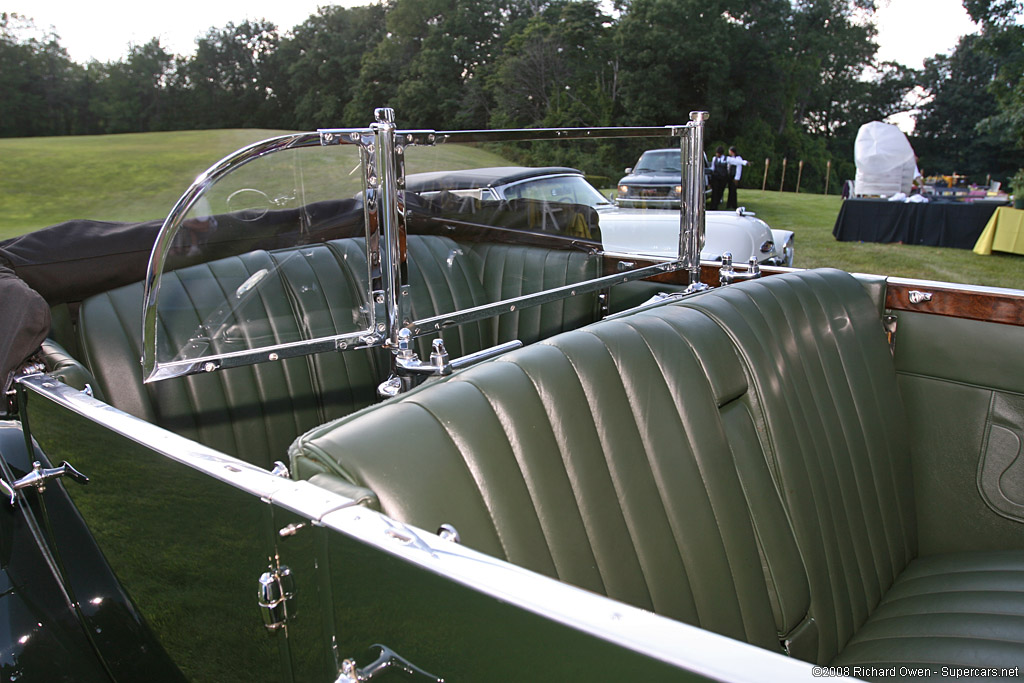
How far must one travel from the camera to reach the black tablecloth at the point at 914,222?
402 inches

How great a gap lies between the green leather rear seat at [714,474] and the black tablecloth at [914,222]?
10038mm

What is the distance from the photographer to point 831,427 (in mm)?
1712

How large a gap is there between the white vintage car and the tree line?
904 inches

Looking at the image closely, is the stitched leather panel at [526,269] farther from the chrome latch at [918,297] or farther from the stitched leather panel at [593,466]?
the chrome latch at [918,297]

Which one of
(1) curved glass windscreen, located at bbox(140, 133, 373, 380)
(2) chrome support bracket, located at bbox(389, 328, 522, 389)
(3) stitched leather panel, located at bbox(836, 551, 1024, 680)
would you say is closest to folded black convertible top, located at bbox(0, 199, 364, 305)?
(1) curved glass windscreen, located at bbox(140, 133, 373, 380)

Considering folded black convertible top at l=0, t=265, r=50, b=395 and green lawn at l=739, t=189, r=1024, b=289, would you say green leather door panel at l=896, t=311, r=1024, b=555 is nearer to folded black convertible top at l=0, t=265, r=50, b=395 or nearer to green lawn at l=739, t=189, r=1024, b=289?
folded black convertible top at l=0, t=265, r=50, b=395

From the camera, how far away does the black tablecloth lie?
10219 millimetres

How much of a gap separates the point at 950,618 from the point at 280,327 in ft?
5.10

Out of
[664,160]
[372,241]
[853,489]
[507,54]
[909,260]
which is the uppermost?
[507,54]

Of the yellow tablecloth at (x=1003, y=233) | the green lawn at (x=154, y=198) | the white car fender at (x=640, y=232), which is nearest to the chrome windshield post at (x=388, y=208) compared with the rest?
the white car fender at (x=640, y=232)

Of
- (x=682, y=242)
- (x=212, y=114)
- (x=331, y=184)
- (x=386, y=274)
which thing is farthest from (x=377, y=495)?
(x=212, y=114)

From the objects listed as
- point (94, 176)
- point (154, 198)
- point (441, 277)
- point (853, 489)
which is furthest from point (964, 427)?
point (94, 176)

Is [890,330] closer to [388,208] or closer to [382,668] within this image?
[388,208]

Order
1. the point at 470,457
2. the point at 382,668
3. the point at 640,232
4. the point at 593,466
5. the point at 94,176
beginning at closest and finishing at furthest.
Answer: the point at 382,668
the point at 470,457
the point at 593,466
the point at 640,232
the point at 94,176
